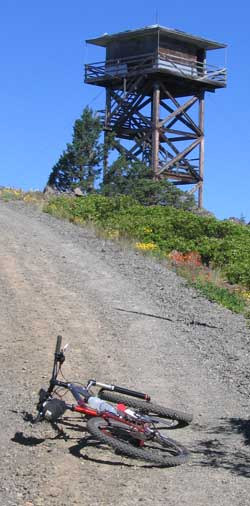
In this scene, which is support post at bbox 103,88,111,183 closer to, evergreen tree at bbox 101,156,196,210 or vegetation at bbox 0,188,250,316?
evergreen tree at bbox 101,156,196,210

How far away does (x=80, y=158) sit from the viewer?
118ft

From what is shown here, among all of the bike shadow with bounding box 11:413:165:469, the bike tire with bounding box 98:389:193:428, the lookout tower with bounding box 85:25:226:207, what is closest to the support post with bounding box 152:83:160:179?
the lookout tower with bounding box 85:25:226:207

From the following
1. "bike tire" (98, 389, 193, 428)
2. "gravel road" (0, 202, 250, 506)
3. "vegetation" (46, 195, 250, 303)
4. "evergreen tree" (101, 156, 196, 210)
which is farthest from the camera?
"evergreen tree" (101, 156, 196, 210)

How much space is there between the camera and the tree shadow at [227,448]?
27.6 ft

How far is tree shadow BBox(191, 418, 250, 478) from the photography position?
8.42 metres

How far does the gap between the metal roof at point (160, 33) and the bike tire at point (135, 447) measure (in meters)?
37.6

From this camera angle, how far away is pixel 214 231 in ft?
82.3

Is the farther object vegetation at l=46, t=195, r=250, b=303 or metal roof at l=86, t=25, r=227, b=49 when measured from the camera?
metal roof at l=86, t=25, r=227, b=49

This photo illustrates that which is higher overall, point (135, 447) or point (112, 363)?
point (112, 363)

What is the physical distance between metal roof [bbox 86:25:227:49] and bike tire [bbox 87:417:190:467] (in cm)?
3762

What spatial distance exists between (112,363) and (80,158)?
24.8 metres

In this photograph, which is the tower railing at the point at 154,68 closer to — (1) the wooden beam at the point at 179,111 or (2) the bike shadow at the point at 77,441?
(1) the wooden beam at the point at 179,111

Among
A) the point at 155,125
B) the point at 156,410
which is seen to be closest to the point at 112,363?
the point at 156,410

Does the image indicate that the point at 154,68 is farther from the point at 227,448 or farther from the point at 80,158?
the point at 227,448
